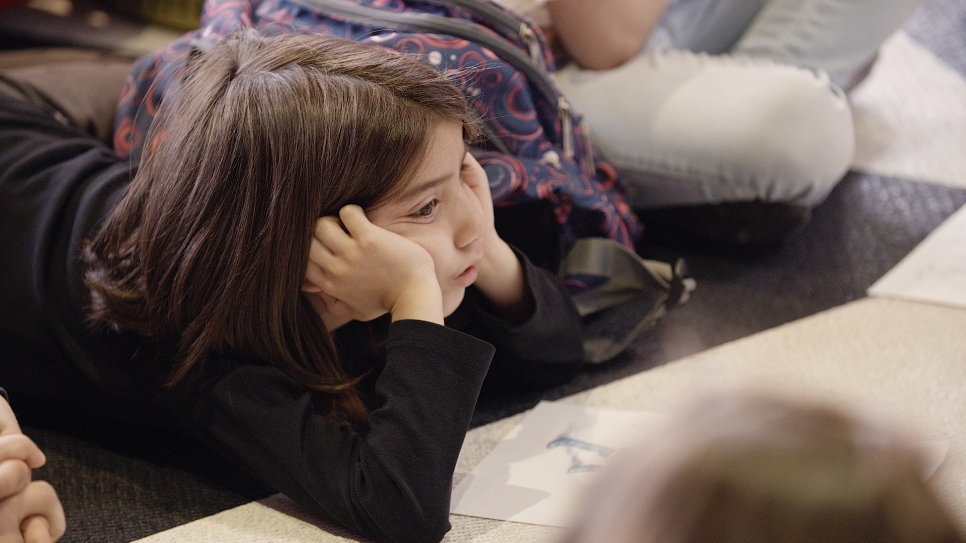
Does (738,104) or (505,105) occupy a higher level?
(505,105)

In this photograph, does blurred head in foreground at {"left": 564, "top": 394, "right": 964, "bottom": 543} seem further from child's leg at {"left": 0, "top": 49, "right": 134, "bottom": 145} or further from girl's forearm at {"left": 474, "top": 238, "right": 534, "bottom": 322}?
child's leg at {"left": 0, "top": 49, "right": 134, "bottom": 145}

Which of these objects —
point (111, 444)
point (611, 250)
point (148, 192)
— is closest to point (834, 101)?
point (611, 250)

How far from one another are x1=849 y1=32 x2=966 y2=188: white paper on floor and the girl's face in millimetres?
855

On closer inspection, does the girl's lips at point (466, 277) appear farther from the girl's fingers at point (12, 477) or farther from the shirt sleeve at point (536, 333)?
the girl's fingers at point (12, 477)

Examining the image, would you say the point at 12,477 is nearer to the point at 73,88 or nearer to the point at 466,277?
the point at 466,277

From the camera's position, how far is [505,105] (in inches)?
33.9

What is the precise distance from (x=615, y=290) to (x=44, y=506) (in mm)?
607

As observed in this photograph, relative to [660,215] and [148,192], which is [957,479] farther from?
[148,192]

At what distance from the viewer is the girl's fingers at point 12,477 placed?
49cm

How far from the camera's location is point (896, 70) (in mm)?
1532

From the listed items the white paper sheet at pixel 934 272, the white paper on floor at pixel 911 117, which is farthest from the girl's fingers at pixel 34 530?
the white paper on floor at pixel 911 117

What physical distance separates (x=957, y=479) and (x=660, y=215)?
1.83 ft

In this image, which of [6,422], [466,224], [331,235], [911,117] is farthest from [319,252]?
[911,117]

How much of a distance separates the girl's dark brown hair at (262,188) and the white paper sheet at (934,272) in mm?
637
